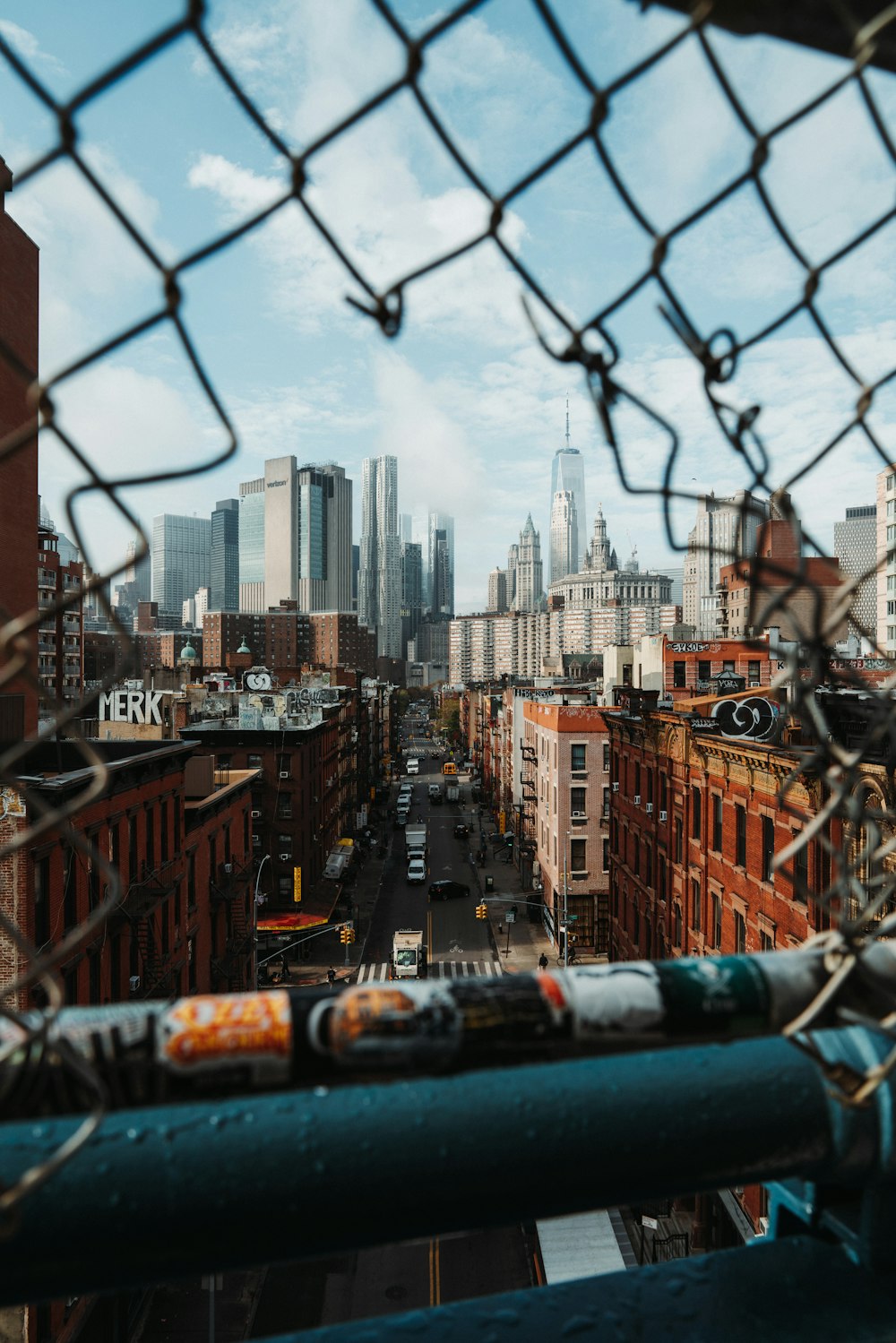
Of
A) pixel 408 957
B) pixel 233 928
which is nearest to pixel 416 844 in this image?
pixel 408 957

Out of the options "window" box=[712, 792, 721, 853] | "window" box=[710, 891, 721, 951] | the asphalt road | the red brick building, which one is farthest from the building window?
the red brick building

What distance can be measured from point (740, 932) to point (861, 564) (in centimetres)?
1810

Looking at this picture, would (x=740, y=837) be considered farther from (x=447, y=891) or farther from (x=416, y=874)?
(x=416, y=874)

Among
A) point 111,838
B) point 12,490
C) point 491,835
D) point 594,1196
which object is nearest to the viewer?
point 594,1196

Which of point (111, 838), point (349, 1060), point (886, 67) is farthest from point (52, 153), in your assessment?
point (111, 838)

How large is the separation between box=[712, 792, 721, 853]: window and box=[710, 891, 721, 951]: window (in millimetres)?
1433

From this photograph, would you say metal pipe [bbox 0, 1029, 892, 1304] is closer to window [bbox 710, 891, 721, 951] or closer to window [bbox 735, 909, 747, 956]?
window [bbox 735, 909, 747, 956]

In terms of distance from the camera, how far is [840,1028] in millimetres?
1909

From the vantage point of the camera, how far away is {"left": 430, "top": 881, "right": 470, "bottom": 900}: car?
60.5 meters

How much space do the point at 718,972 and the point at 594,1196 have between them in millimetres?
500

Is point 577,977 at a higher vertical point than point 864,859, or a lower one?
lower

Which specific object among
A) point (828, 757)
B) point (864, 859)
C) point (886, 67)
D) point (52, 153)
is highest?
point (886, 67)

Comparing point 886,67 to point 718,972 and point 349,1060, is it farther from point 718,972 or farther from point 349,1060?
point 349,1060

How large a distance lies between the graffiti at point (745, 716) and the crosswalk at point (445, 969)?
893 inches
